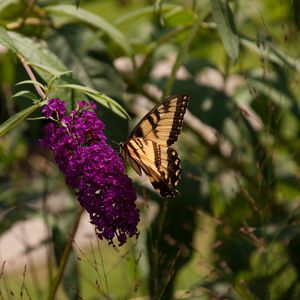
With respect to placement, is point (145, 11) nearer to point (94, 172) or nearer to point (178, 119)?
point (178, 119)

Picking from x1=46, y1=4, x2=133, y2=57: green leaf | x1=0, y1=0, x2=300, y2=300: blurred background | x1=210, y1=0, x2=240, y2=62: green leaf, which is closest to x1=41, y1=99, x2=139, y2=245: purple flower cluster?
x1=0, y1=0, x2=300, y2=300: blurred background

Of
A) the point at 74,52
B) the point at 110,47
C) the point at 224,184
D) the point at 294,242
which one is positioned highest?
the point at 74,52

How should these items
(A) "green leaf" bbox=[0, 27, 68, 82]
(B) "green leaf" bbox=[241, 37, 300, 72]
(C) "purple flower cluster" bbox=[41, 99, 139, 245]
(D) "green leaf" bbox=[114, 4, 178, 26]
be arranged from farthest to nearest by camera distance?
1. (D) "green leaf" bbox=[114, 4, 178, 26]
2. (B) "green leaf" bbox=[241, 37, 300, 72]
3. (A) "green leaf" bbox=[0, 27, 68, 82]
4. (C) "purple flower cluster" bbox=[41, 99, 139, 245]

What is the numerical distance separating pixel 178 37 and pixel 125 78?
228mm

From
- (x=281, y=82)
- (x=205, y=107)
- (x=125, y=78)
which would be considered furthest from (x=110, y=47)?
(x=281, y=82)

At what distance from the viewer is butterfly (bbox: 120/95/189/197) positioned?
1.67 meters

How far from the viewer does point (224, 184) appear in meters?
2.84

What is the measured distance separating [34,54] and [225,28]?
0.42m

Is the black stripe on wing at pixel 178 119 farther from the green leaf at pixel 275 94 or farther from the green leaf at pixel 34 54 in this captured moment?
the green leaf at pixel 275 94

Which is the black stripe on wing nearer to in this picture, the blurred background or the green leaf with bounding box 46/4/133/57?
the blurred background

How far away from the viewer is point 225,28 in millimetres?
1683

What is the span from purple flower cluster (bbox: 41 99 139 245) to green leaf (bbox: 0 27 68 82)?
8.3 inches

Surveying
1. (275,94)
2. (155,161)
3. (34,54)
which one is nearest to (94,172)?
(155,161)

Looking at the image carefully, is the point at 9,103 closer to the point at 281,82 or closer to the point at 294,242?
the point at 281,82
